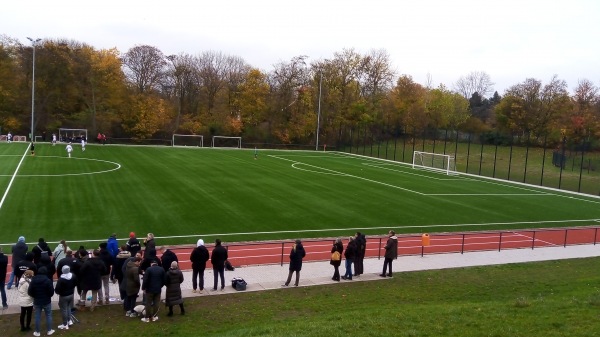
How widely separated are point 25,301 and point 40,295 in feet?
1.42

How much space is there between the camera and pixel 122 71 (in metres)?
75.1

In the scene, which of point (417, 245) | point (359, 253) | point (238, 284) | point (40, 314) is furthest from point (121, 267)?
point (417, 245)

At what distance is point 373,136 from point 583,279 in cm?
5588

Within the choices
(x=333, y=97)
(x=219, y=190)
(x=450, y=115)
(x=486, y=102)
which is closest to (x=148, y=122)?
(x=333, y=97)

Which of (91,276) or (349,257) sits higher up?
(91,276)

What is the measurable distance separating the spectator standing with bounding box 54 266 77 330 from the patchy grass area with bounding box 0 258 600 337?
1.14 ft

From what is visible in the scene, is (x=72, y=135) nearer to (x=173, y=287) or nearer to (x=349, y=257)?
(x=349, y=257)

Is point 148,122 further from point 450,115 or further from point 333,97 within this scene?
point 450,115

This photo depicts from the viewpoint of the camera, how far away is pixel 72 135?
63.6 metres

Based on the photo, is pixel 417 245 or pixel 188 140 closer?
pixel 417 245

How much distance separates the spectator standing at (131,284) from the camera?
1214cm

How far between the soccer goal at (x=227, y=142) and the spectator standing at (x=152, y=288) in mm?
63135

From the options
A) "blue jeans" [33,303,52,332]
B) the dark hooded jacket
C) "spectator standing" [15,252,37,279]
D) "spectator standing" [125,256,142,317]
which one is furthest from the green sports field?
the dark hooded jacket

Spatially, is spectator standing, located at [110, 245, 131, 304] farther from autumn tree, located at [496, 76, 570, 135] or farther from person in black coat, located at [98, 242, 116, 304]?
autumn tree, located at [496, 76, 570, 135]
